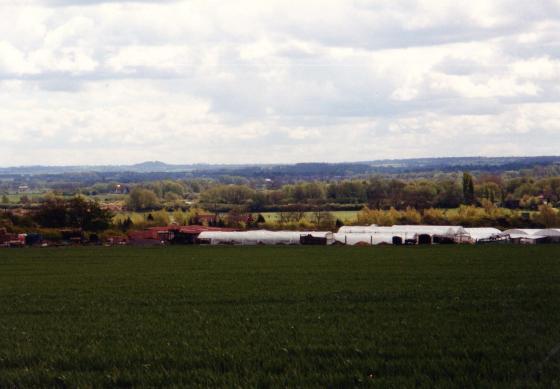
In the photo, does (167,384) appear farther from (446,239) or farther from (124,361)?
(446,239)

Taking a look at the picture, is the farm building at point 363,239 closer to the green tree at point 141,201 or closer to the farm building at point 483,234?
the farm building at point 483,234

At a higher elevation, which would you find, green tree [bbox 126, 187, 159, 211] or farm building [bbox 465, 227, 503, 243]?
farm building [bbox 465, 227, 503, 243]

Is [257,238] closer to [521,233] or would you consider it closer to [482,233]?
[482,233]

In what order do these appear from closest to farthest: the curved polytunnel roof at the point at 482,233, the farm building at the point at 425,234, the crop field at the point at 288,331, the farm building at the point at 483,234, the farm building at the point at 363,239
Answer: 1. the crop field at the point at 288,331
2. the farm building at the point at 425,234
3. the farm building at the point at 363,239
4. the farm building at the point at 483,234
5. the curved polytunnel roof at the point at 482,233

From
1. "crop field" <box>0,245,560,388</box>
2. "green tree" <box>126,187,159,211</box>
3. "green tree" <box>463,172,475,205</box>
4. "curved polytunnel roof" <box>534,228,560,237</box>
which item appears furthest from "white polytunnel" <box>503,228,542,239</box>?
"green tree" <box>126,187,159,211</box>

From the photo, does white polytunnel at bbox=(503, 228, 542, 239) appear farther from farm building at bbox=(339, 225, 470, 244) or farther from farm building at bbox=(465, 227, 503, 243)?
farm building at bbox=(339, 225, 470, 244)

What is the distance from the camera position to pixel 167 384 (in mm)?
11648

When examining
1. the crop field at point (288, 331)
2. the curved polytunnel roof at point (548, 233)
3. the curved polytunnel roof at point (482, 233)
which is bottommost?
the curved polytunnel roof at point (482, 233)

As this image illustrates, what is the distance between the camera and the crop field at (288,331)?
11953 mm

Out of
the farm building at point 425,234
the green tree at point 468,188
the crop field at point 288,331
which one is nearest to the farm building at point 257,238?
the farm building at point 425,234

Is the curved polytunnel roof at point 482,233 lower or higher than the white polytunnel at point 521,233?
lower

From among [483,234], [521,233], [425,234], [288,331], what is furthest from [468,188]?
[288,331]

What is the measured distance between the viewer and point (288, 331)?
1619 cm

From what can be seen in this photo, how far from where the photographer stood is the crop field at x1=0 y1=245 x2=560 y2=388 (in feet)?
39.2
